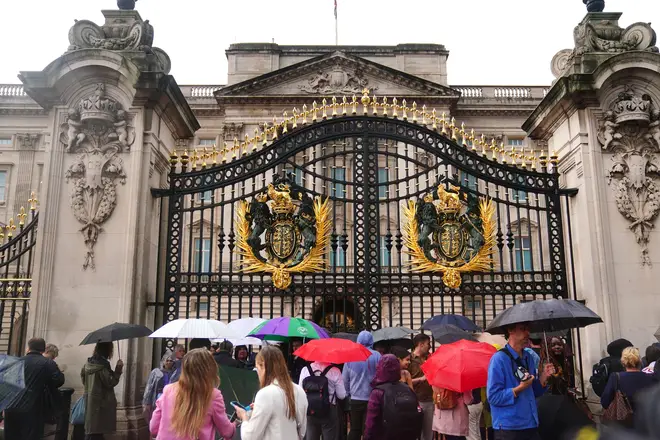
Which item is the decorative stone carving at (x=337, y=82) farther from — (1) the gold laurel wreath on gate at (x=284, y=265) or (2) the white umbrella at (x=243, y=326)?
(2) the white umbrella at (x=243, y=326)

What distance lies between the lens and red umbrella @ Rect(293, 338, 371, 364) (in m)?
6.50

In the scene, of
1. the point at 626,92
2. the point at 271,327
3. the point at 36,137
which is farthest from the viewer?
the point at 36,137

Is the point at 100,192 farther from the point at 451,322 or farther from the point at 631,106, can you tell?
the point at 631,106

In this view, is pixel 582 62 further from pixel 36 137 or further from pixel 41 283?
pixel 36 137

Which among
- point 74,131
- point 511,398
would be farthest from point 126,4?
point 511,398

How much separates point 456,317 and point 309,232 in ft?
9.27

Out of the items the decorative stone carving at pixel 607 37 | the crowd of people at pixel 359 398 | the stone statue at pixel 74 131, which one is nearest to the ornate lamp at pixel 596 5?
the decorative stone carving at pixel 607 37

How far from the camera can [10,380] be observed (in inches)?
213

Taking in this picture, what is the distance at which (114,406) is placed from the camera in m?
7.31

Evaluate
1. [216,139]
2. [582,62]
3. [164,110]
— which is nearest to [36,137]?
[216,139]

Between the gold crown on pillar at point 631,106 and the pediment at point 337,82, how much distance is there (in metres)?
19.9

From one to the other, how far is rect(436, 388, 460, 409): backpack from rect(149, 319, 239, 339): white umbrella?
3.08 meters

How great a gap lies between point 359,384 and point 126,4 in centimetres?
730

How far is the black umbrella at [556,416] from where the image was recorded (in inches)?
187
